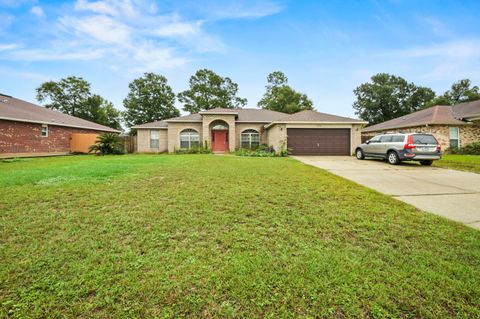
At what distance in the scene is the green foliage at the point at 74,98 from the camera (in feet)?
115

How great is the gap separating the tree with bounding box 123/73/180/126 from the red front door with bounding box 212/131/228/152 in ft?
69.7

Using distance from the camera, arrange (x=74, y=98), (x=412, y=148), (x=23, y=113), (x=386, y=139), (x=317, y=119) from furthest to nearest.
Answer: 1. (x=74, y=98)
2. (x=317, y=119)
3. (x=23, y=113)
4. (x=386, y=139)
5. (x=412, y=148)

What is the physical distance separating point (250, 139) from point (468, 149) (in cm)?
1741

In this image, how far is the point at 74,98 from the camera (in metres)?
36.0

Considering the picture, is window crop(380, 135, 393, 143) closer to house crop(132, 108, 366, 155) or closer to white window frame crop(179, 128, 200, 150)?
house crop(132, 108, 366, 155)

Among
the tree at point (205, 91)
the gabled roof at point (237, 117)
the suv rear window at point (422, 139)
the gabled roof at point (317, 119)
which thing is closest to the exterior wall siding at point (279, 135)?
the gabled roof at point (317, 119)

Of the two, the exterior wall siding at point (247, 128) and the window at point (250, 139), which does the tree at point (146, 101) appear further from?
the window at point (250, 139)

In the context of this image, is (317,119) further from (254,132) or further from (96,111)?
(96,111)

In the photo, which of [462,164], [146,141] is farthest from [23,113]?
[462,164]

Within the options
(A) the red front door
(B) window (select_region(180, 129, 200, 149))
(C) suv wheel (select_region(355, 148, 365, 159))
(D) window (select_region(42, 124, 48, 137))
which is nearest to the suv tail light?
(C) suv wheel (select_region(355, 148, 365, 159))

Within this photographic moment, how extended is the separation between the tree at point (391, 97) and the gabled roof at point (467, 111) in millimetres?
19953

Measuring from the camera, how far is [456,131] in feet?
55.1

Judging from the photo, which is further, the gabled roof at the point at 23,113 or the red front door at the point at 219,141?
the red front door at the point at 219,141

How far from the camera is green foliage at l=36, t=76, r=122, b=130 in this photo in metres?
34.9
